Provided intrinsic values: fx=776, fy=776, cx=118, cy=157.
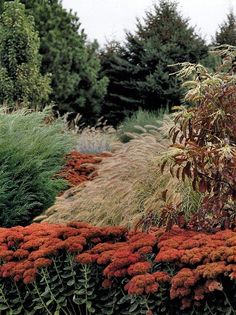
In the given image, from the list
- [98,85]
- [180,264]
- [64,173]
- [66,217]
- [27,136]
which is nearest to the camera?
[180,264]

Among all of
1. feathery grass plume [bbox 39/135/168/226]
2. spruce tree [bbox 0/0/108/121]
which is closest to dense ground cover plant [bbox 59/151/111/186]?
feathery grass plume [bbox 39/135/168/226]

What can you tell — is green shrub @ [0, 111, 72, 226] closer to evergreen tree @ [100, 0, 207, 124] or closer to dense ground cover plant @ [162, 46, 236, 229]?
dense ground cover plant @ [162, 46, 236, 229]

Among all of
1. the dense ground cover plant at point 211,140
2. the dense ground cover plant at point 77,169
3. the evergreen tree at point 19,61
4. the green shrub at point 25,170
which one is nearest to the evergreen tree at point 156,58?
the evergreen tree at point 19,61

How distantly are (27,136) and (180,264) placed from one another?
16.8 feet

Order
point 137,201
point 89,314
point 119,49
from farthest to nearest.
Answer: point 119,49 → point 137,201 → point 89,314

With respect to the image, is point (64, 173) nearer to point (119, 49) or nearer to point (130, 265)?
point (130, 265)

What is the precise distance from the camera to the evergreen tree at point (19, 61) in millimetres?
18422

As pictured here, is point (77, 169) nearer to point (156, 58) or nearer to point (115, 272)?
point (115, 272)

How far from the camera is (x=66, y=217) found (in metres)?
7.92

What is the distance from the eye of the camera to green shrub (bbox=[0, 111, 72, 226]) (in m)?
8.47

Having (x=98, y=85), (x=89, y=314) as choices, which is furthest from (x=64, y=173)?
(x=98, y=85)

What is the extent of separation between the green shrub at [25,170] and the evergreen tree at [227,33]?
21454mm

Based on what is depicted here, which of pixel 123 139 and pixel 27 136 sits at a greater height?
pixel 27 136

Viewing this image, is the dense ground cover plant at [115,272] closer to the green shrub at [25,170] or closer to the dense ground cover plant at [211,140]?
the dense ground cover plant at [211,140]
